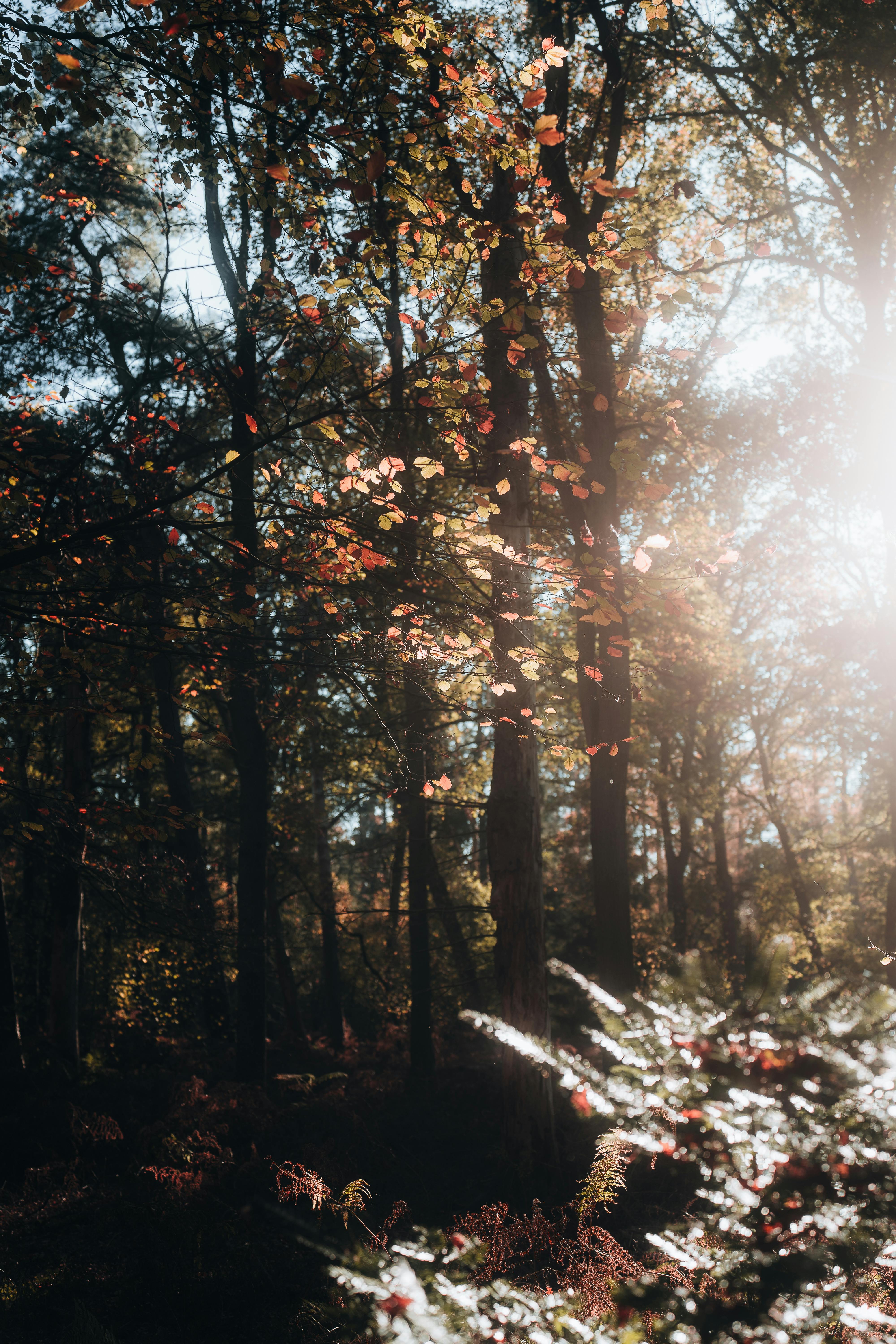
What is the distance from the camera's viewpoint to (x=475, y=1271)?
2826mm

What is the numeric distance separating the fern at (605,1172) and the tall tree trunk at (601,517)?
3.80m

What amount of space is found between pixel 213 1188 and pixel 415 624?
5.57m

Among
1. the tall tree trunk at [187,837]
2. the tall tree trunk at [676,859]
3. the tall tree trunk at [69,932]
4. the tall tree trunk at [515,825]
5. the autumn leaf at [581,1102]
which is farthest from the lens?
the tall tree trunk at [676,859]

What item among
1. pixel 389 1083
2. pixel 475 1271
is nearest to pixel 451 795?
pixel 389 1083

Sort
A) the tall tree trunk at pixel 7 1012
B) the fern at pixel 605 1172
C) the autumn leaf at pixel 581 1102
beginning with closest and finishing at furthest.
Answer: the autumn leaf at pixel 581 1102
the fern at pixel 605 1172
the tall tree trunk at pixel 7 1012

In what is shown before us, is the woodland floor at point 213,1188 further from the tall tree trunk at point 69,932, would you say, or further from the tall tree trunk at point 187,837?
the tall tree trunk at point 187,837

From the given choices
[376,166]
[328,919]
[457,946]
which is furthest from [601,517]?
[457,946]

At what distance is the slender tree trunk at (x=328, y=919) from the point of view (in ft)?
50.1

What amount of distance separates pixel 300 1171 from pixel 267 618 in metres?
5.13

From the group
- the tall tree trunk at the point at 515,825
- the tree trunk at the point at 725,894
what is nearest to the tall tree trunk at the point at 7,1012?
the tall tree trunk at the point at 515,825

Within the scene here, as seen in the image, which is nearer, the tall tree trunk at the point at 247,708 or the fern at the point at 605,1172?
the fern at the point at 605,1172

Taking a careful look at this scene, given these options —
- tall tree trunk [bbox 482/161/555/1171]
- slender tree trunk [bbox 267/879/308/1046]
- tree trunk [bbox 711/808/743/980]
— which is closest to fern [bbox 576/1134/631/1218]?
tall tree trunk [bbox 482/161/555/1171]

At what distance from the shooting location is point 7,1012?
8555 millimetres

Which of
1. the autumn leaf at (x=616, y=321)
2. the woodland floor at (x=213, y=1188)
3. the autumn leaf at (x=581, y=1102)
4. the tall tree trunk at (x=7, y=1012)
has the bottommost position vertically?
the woodland floor at (x=213, y=1188)
